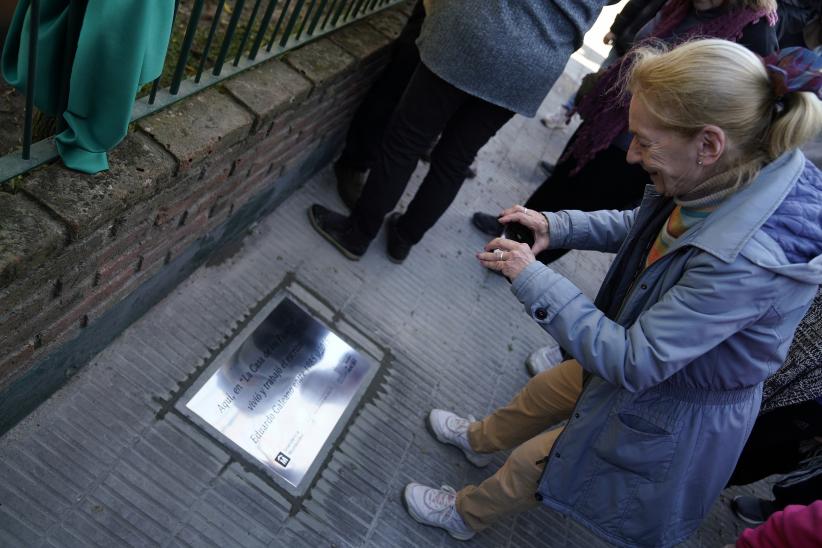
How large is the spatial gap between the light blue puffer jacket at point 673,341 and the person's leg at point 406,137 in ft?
2.88

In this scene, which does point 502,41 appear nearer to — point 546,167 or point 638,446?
point 638,446

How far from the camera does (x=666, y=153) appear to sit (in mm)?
1709

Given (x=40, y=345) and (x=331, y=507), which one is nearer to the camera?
(x=40, y=345)

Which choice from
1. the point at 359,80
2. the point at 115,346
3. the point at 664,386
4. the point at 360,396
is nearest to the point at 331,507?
the point at 360,396

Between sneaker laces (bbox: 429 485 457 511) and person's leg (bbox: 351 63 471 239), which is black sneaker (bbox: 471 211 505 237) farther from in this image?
sneaker laces (bbox: 429 485 457 511)

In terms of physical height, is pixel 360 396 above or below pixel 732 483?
below

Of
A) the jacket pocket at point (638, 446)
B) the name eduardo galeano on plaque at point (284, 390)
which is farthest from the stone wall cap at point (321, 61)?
the jacket pocket at point (638, 446)

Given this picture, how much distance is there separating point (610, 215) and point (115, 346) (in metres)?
1.81

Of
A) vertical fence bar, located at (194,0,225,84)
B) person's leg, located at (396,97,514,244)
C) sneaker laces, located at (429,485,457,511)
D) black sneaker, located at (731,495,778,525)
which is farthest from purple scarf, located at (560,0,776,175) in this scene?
black sneaker, located at (731,495,778,525)

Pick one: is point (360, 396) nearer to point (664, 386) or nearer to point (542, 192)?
point (664, 386)

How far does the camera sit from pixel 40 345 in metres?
2.02

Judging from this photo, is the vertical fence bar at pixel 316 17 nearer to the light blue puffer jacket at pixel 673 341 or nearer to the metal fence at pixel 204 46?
the metal fence at pixel 204 46

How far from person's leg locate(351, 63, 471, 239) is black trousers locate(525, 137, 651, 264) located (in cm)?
84

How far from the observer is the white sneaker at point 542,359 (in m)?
3.41
